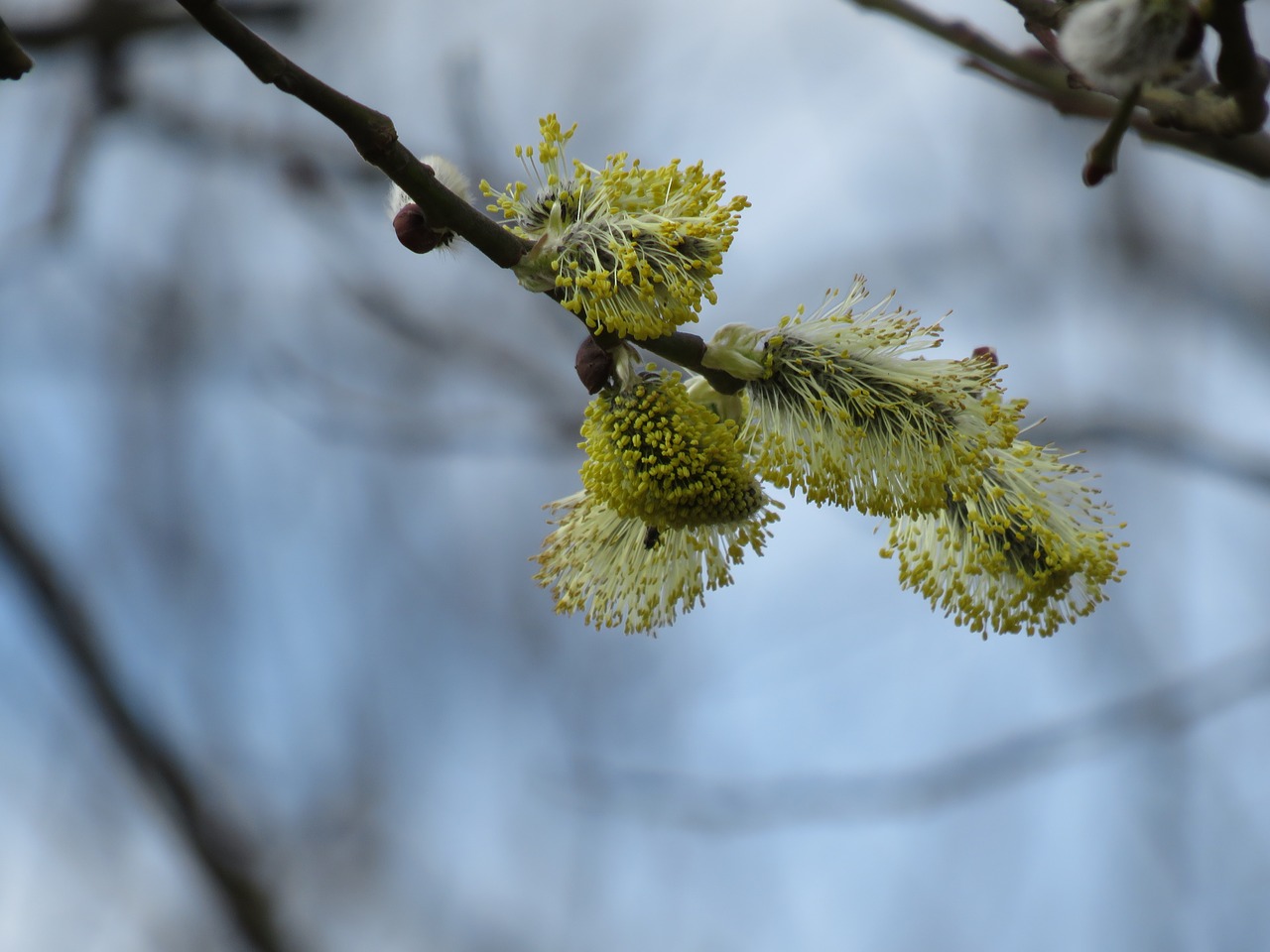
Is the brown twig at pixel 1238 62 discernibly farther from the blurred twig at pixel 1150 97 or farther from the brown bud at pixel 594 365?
the brown bud at pixel 594 365

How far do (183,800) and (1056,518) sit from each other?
2544mm

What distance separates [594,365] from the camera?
1906 mm

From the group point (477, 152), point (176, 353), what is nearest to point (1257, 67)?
point (477, 152)

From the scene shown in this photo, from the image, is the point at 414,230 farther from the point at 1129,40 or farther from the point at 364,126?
the point at 1129,40

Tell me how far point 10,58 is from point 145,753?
7.85ft

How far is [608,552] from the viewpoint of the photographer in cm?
211

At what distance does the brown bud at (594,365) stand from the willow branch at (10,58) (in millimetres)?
842

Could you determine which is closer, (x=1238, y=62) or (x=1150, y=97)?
(x=1238, y=62)

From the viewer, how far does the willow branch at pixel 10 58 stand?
138 cm

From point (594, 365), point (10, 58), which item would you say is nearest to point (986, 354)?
point (594, 365)

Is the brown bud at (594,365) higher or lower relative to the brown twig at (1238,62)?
higher

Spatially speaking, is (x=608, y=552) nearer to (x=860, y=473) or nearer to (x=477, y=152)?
(x=860, y=473)

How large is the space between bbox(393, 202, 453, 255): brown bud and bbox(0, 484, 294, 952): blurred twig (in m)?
1.81

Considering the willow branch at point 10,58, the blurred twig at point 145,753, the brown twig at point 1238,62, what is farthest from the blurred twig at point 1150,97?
the blurred twig at point 145,753
